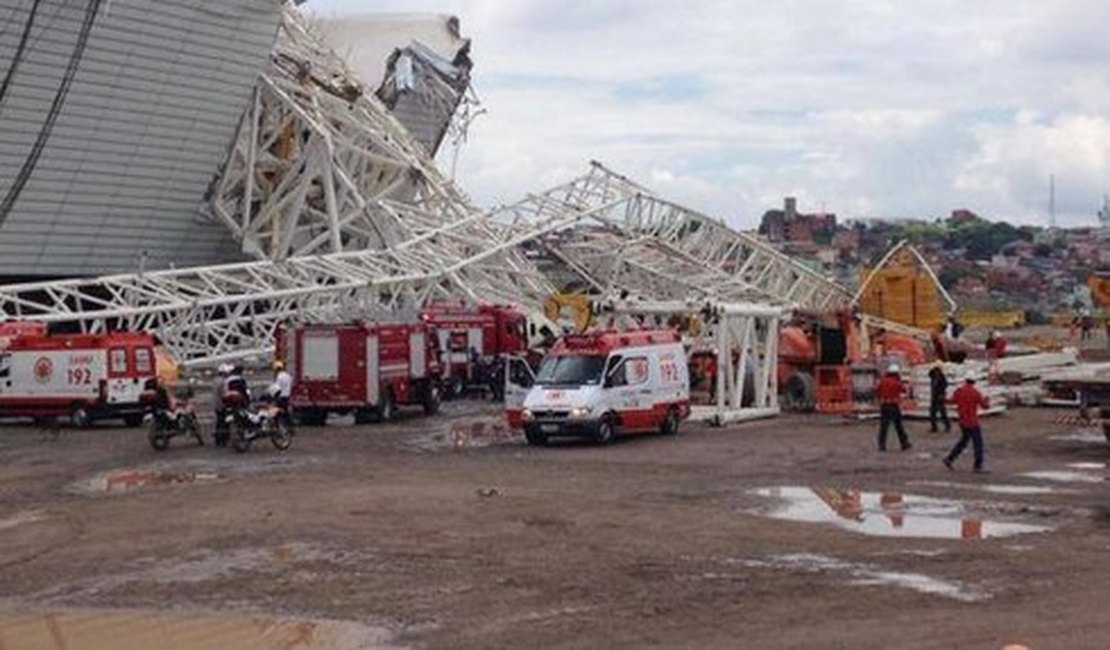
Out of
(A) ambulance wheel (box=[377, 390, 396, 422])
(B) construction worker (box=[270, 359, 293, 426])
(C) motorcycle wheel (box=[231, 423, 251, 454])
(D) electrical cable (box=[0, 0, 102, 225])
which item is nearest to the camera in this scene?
(C) motorcycle wheel (box=[231, 423, 251, 454])

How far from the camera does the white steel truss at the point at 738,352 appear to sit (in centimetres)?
4009

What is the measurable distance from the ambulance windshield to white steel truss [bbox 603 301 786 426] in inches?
210

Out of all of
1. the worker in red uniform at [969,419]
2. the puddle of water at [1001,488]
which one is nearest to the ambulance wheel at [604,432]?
the worker in red uniform at [969,419]

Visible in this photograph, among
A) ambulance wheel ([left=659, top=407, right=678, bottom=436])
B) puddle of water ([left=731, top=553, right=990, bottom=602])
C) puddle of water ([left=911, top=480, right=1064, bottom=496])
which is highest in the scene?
ambulance wheel ([left=659, top=407, right=678, bottom=436])

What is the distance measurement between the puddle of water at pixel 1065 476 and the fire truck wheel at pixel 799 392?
1691 centimetres

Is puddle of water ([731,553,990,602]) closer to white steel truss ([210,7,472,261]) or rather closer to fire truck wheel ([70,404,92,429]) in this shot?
fire truck wheel ([70,404,92,429])

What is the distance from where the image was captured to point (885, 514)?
22.6 meters

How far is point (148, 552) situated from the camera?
64.8ft

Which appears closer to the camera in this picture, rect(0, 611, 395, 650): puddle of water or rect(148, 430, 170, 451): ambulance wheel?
rect(0, 611, 395, 650): puddle of water

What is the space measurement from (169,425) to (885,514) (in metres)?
17.1

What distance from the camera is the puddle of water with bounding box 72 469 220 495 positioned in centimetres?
2725

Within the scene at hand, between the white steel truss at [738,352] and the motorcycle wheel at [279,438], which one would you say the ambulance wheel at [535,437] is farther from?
the white steel truss at [738,352]

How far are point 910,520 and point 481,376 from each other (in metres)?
32.8

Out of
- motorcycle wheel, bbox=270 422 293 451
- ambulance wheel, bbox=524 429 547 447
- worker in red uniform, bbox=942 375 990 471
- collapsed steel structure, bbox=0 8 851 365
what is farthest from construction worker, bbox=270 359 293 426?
collapsed steel structure, bbox=0 8 851 365
